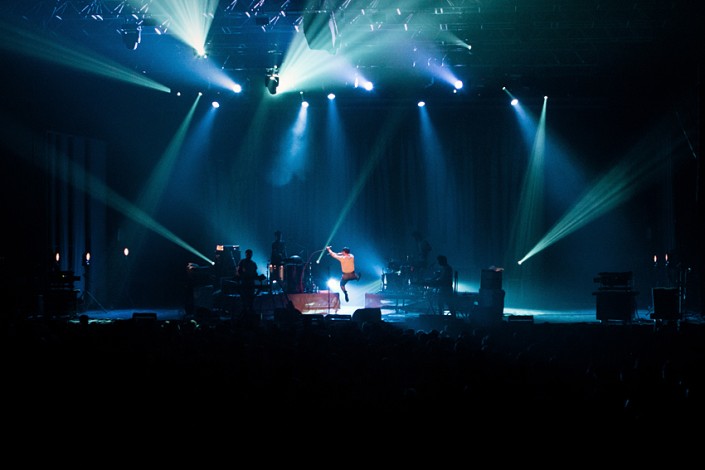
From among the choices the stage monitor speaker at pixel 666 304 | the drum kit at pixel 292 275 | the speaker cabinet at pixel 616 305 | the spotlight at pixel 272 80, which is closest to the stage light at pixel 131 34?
the spotlight at pixel 272 80

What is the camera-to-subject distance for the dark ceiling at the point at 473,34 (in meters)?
12.7

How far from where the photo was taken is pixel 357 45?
15.1 meters

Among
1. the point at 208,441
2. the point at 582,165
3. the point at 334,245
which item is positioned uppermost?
the point at 582,165

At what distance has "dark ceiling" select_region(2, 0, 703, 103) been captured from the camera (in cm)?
1269

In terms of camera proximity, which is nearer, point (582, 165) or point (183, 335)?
point (183, 335)

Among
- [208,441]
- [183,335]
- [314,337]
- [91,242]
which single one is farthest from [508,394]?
[91,242]

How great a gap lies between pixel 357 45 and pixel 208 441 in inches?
494

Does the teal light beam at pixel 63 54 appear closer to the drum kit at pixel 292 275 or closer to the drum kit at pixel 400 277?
the drum kit at pixel 292 275

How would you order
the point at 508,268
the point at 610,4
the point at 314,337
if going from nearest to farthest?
1. the point at 314,337
2. the point at 610,4
3. the point at 508,268

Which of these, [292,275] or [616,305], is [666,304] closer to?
[616,305]

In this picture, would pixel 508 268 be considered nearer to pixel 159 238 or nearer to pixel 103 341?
pixel 159 238

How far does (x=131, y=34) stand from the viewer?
13945 millimetres

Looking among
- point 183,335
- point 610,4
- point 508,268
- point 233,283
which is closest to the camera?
point 183,335

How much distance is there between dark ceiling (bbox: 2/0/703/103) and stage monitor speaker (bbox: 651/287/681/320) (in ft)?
15.9
